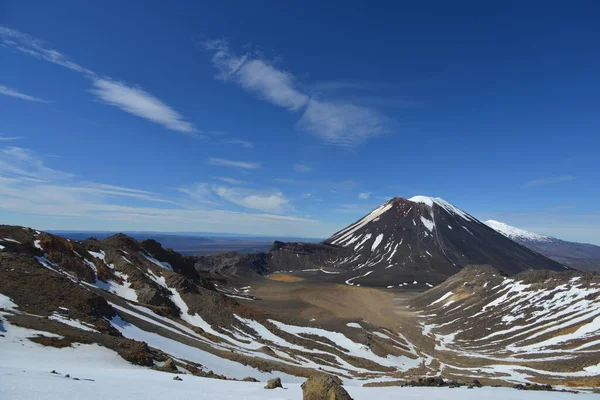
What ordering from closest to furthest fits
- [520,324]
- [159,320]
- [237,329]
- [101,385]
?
[101,385]
[159,320]
[237,329]
[520,324]

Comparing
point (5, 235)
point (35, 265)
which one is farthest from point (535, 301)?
point (5, 235)

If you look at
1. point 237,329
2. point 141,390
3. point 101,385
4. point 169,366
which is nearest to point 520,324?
point 237,329

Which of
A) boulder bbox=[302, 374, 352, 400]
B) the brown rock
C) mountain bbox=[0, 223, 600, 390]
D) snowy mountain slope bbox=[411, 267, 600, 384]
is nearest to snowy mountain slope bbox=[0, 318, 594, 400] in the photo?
mountain bbox=[0, 223, 600, 390]

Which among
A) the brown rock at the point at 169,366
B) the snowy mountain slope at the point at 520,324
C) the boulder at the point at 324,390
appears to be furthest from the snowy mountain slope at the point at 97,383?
the snowy mountain slope at the point at 520,324

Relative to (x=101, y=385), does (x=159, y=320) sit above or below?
below

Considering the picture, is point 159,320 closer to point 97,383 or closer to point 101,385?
point 97,383

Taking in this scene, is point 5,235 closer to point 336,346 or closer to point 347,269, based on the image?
point 336,346

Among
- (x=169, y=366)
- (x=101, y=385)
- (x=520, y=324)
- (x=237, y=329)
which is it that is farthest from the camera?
(x=520, y=324)

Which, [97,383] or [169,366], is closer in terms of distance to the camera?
[97,383]
